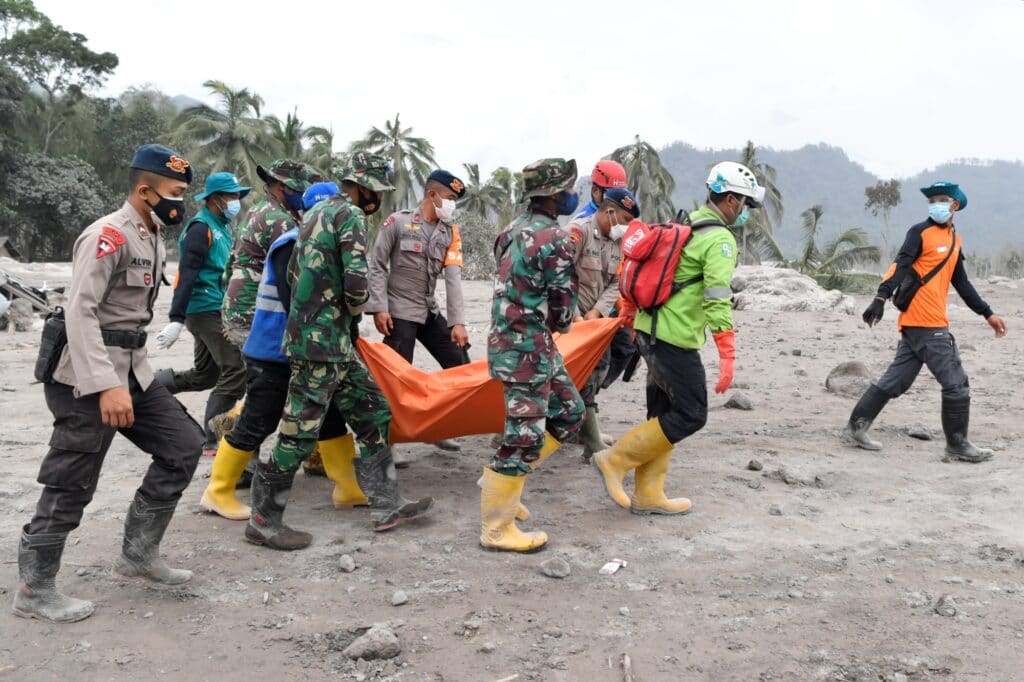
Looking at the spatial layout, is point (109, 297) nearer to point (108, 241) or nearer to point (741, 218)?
point (108, 241)

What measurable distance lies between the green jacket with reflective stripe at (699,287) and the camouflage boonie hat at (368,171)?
1612 millimetres

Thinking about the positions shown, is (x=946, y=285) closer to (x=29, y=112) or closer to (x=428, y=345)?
(x=428, y=345)

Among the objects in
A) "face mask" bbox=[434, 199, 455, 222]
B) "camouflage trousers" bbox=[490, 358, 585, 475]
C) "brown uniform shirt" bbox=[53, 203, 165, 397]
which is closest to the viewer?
"brown uniform shirt" bbox=[53, 203, 165, 397]

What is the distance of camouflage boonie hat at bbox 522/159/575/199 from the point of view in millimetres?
4109

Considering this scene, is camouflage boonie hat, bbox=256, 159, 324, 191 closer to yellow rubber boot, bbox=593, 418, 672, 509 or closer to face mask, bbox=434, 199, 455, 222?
face mask, bbox=434, 199, 455, 222

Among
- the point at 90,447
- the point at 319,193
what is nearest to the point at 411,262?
the point at 319,193

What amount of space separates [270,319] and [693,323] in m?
2.23

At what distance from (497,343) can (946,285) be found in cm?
380

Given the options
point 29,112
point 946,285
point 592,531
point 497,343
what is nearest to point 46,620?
point 497,343

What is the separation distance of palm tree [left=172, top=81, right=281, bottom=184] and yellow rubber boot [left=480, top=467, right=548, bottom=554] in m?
35.3

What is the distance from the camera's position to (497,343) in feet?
13.8

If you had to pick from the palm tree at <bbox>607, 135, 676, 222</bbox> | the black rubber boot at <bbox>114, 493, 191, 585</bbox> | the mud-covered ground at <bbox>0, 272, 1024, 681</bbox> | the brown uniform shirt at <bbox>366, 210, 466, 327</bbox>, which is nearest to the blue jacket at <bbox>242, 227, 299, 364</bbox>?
the black rubber boot at <bbox>114, 493, 191, 585</bbox>

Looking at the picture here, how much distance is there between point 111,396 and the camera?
325 cm

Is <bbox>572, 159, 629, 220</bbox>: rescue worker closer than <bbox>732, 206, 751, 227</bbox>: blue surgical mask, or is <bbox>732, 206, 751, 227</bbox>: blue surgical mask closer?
<bbox>732, 206, 751, 227</bbox>: blue surgical mask
